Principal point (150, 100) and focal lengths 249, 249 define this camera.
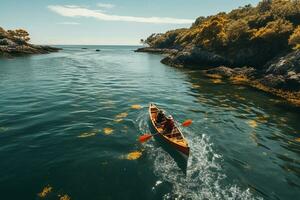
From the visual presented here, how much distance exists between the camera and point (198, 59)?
68438 mm

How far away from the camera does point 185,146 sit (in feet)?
53.1

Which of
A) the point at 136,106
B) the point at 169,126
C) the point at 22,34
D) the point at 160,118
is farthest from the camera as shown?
the point at 22,34

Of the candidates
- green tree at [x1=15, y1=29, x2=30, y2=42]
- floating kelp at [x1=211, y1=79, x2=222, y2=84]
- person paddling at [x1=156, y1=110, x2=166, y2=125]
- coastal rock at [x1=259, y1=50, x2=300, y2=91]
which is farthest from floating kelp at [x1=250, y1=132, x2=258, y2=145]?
green tree at [x1=15, y1=29, x2=30, y2=42]

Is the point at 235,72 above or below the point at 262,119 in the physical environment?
above

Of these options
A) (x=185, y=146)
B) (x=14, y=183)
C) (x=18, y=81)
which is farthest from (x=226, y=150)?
(x=18, y=81)

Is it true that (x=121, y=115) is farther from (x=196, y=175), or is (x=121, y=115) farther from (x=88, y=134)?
(x=196, y=175)

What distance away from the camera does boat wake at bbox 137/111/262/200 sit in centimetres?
1345

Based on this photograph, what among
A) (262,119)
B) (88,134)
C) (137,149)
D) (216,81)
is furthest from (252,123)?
(216,81)

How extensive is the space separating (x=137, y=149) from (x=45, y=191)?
7049 mm

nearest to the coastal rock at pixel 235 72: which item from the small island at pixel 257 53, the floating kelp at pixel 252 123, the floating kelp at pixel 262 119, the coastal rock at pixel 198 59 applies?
the small island at pixel 257 53

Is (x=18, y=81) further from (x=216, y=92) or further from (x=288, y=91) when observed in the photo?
(x=288, y=91)

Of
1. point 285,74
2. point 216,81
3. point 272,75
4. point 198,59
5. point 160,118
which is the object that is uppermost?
point 198,59

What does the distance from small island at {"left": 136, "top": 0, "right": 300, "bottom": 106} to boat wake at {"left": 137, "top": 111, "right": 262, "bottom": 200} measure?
21818mm

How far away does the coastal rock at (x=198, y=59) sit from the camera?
6372 cm
